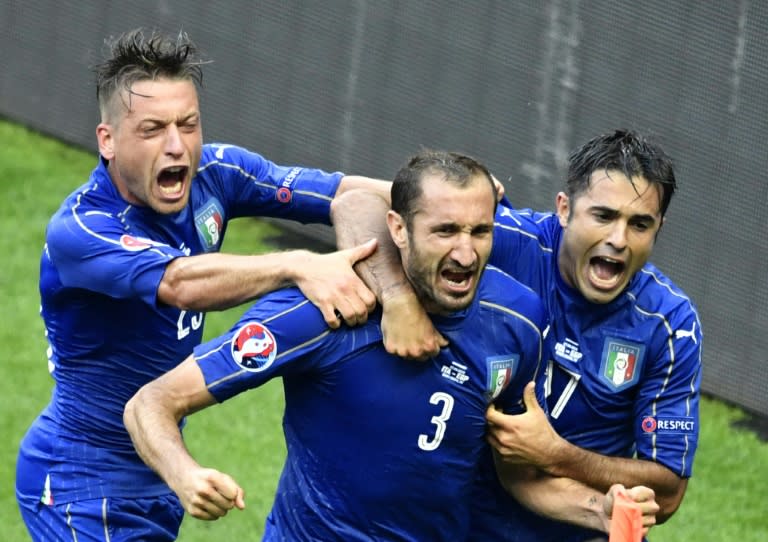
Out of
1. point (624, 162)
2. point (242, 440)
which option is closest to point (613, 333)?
point (624, 162)

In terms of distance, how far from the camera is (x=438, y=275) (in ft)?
17.1

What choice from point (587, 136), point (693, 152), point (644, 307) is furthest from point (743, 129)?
point (644, 307)

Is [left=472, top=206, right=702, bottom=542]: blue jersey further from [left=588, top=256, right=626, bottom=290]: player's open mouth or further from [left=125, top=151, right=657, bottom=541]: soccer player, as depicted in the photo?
[left=125, top=151, right=657, bottom=541]: soccer player

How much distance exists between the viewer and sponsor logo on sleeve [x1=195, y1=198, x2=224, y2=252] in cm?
622

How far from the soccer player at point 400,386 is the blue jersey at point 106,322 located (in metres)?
0.66

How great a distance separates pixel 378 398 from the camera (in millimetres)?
5266

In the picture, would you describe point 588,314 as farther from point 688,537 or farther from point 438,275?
point 688,537

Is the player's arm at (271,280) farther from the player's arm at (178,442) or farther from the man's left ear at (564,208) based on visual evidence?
the man's left ear at (564,208)

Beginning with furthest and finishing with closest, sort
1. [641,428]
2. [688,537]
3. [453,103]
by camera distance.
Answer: [453,103] → [688,537] → [641,428]

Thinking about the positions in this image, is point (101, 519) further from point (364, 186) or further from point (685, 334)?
point (685, 334)

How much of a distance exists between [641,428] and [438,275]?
3.61ft

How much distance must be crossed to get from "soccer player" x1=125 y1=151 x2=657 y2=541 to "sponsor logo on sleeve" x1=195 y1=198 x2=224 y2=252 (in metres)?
0.92

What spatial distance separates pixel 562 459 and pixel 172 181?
1.75 metres

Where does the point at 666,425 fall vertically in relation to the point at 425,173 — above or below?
below
